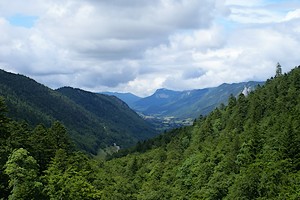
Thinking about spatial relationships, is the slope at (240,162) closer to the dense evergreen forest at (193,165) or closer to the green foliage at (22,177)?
the dense evergreen forest at (193,165)

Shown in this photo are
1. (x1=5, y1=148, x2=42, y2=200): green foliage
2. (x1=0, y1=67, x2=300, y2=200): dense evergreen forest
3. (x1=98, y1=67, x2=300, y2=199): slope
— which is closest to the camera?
(x1=5, y1=148, x2=42, y2=200): green foliage

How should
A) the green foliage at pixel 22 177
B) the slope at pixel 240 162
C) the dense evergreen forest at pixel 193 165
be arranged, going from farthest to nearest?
the slope at pixel 240 162, the dense evergreen forest at pixel 193 165, the green foliage at pixel 22 177

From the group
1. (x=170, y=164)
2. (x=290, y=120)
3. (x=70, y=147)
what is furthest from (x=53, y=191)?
(x=170, y=164)

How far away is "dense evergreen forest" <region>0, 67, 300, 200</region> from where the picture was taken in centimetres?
6925

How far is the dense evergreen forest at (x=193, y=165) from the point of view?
2726 inches

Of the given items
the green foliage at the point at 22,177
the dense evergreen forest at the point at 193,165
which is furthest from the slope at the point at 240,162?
the green foliage at the point at 22,177

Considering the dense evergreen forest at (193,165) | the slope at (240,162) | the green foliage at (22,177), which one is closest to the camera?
the green foliage at (22,177)

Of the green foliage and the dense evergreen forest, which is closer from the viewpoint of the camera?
the green foliage

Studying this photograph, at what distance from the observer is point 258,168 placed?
92062 mm

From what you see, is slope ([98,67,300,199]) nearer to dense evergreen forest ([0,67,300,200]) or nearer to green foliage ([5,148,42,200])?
dense evergreen forest ([0,67,300,200])

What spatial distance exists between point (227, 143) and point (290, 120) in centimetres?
2498

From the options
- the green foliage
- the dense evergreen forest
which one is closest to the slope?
the dense evergreen forest

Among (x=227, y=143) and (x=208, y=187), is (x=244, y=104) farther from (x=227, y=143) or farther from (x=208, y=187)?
(x=208, y=187)

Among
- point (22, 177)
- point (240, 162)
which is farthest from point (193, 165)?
point (22, 177)
